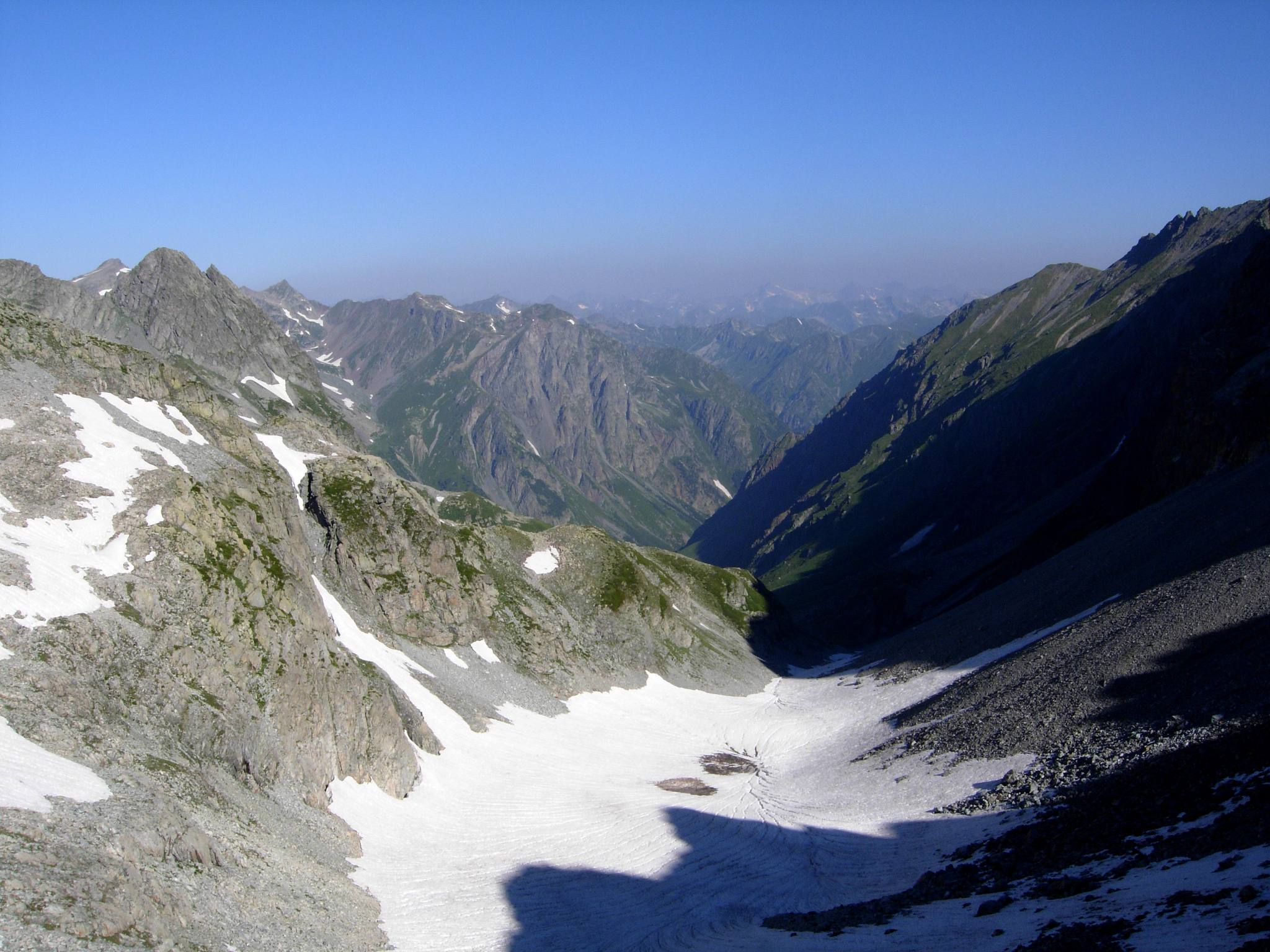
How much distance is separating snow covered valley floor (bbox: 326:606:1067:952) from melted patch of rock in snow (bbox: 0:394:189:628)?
739 inches

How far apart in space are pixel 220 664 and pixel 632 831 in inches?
1119

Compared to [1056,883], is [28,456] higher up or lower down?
higher up

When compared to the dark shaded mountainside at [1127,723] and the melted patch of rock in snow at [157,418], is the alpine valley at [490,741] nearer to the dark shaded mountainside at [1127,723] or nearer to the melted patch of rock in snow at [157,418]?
the dark shaded mountainside at [1127,723]

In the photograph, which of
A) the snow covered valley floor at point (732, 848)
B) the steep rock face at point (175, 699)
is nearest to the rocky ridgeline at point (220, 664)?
the steep rock face at point (175, 699)

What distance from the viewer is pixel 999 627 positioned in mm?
89375

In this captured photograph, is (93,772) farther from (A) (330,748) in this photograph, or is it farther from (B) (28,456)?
(B) (28,456)

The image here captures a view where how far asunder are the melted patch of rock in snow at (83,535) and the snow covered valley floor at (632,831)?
18.8 meters

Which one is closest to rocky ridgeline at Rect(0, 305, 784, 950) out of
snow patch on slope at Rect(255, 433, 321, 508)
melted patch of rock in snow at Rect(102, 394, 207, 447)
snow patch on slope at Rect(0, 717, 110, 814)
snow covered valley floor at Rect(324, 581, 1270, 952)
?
snow patch on slope at Rect(0, 717, 110, 814)

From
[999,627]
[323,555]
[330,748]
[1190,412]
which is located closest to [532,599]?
[323,555]

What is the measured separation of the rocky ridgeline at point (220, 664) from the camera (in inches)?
1094

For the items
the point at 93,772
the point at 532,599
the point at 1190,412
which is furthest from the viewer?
the point at 1190,412

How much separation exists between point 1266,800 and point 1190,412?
112877 mm

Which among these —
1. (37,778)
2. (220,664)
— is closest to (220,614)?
(220,664)

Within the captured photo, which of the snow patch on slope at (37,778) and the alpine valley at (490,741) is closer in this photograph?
the snow patch on slope at (37,778)
